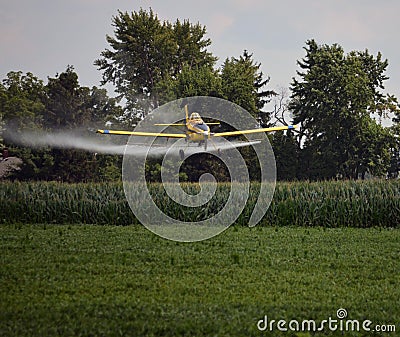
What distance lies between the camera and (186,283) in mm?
10023

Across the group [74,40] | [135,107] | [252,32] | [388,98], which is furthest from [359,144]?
[74,40]

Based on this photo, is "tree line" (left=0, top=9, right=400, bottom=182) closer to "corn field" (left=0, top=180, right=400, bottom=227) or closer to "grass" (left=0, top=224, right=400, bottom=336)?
"corn field" (left=0, top=180, right=400, bottom=227)

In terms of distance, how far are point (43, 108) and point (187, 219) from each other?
31521 millimetres

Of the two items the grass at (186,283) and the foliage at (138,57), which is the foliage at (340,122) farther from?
the grass at (186,283)

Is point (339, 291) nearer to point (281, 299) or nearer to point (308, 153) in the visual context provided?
point (281, 299)

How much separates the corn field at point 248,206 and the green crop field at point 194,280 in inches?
17.8

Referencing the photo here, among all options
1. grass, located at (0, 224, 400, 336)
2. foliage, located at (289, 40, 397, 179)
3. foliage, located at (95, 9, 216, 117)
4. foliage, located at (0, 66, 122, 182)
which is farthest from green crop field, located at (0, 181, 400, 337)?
foliage, located at (95, 9, 216, 117)

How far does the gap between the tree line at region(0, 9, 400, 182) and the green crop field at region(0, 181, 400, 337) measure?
2720 centimetres

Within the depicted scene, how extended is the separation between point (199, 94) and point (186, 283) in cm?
4032

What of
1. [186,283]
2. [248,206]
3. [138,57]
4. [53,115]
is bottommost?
[186,283]

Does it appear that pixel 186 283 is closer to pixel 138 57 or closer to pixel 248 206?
pixel 248 206

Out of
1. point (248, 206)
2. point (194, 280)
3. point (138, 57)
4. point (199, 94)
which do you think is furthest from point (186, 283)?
point (138, 57)

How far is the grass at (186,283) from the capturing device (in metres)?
7.52

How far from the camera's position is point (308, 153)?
52.8m
